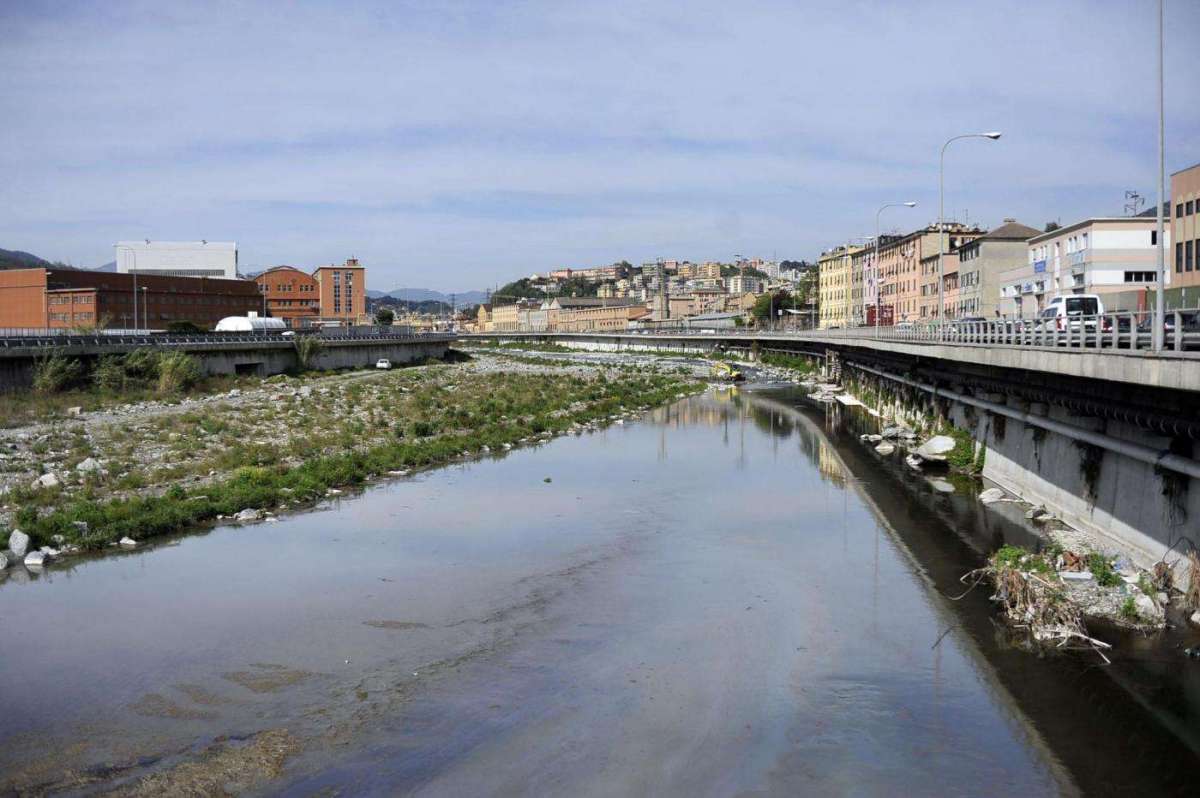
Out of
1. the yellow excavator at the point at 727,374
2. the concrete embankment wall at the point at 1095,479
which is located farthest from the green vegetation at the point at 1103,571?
the yellow excavator at the point at 727,374

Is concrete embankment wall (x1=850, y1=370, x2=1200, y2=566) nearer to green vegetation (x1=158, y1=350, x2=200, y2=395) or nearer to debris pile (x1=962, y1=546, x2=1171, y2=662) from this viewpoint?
debris pile (x1=962, y1=546, x2=1171, y2=662)

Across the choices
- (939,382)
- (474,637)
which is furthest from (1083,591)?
(939,382)

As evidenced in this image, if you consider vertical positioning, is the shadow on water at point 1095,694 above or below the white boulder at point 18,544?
below

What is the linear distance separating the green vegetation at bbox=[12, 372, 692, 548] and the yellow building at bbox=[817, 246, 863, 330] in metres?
78.2

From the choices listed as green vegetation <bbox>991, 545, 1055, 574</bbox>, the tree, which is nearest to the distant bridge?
green vegetation <bbox>991, 545, 1055, 574</bbox>

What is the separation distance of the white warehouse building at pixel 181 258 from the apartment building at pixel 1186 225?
15236cm

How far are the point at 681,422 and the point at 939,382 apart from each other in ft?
64.6

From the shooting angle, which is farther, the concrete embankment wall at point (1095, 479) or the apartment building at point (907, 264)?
the apartment building at point (907, 264)

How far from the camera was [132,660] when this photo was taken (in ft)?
58.1

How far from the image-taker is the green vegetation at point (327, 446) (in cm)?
2691

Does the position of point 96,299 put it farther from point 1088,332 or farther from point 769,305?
point 769,305

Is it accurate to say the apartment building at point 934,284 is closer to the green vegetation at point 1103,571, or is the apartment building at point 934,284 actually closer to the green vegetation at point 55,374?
the green vegetation at point 55,374

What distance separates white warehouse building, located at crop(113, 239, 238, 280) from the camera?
173125mm

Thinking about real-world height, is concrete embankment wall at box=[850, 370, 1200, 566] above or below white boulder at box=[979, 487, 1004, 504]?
above
